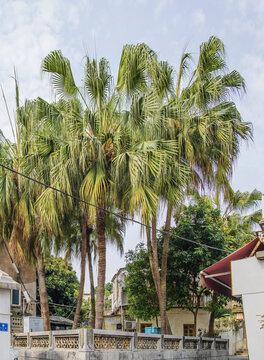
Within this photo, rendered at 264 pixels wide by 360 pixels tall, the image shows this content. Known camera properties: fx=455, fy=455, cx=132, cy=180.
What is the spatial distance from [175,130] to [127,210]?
4.46 m

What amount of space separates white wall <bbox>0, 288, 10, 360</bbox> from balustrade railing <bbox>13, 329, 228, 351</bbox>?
A: 13.2 ft

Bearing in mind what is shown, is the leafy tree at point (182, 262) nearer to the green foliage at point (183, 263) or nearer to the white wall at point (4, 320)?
the green foliage at point (183, 263)

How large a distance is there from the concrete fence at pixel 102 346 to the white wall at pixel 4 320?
3.98 m

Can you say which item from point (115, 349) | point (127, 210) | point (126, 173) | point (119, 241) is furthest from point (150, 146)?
point (119, 241)

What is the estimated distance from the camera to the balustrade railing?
43.5ft

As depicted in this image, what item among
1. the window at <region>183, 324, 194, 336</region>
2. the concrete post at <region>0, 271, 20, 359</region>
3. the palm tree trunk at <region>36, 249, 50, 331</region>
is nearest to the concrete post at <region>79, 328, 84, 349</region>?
the concrete post at <region>0, 271, 20, 359</region>

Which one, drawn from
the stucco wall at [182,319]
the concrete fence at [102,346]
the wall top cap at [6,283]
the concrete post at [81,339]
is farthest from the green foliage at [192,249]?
the wall top cap at [6,283]

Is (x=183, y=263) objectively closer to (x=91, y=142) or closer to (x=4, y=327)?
(x=91, y=142)

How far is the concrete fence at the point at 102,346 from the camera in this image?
13.2m

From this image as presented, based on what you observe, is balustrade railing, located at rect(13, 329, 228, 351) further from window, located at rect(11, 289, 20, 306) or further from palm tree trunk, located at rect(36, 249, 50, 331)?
window, located at rect(11, 289, 20, 306)

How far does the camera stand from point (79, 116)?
16938mm

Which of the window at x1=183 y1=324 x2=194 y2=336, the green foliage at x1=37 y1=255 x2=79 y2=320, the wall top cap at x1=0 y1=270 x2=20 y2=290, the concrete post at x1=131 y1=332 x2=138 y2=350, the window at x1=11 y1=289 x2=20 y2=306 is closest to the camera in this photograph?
the wall top cap at x1=0 y1=270 x2=20 y2=290

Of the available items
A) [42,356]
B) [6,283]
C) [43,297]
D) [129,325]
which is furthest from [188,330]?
[6,283]

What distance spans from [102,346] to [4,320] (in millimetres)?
4921
